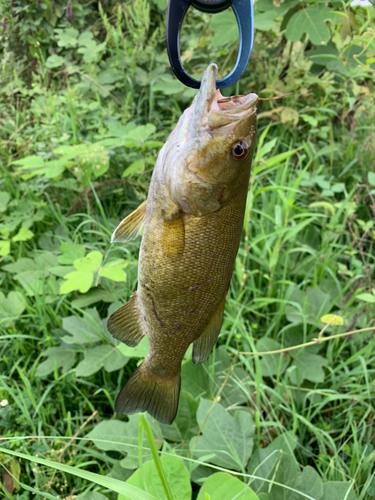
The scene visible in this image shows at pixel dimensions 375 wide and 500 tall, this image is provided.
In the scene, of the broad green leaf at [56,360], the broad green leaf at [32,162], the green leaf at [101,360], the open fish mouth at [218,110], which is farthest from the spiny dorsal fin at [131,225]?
the broad green leaf at [32,162]

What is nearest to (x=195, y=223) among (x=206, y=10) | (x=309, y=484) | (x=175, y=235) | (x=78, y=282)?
(x=175, y=235)

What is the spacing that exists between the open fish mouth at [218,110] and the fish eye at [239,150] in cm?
6

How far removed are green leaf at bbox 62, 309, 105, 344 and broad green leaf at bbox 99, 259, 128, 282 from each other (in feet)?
0.75

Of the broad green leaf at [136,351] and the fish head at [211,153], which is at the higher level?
the fish head at [211,153]

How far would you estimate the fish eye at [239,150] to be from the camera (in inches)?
37.2

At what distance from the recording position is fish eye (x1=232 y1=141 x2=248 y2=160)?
37.2 inches

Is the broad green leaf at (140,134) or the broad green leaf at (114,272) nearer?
the broad green leaf at (114,272)

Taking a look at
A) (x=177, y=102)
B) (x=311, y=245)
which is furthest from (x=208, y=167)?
(x=177, y=102)

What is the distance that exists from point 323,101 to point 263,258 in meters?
1.58

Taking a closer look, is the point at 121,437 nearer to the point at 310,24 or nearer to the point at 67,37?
the point at 310,24

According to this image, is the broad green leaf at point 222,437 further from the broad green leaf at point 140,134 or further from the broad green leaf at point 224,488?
the broad green leaf at point 140,134

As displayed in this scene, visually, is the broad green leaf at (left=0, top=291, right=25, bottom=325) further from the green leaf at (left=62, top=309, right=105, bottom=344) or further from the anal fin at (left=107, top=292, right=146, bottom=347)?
the anal fin at (left=107, top=292, right=146, bottom=347)

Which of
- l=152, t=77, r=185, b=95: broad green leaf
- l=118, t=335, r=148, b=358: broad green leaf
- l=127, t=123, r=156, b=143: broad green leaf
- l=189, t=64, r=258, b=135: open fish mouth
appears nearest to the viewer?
l=189, t=64, r=258, b=135: open fish mouth

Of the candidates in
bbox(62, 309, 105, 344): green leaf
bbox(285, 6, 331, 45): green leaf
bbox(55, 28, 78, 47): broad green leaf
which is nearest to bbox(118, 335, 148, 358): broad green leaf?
bbox(62, 309, 105, 344): green leaf
